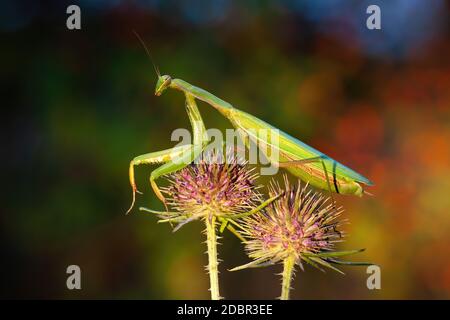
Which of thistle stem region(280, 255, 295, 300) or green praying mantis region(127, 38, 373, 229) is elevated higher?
green praying mantis region(127, 38, 373, 229)

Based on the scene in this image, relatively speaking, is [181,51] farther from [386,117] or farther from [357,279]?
[357,279]

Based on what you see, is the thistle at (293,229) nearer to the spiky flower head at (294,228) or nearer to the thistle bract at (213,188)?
the spiky flower head at (294,228)

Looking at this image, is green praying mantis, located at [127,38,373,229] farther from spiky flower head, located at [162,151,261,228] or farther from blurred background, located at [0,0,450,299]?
blurred background, located at [0,0,450,299]

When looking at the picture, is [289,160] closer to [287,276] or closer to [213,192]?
[213,192]

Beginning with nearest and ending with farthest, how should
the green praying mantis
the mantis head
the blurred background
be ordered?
1. the green praying mantis
2. the mantis head
3. the blurred background

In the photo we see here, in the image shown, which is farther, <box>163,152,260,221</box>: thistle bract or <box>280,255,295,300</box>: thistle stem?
<box>163,152,260,221</box>: thistle bract

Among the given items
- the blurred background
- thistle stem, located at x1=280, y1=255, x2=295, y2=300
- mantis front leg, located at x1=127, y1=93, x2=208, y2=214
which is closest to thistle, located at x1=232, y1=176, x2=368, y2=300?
thistle stem, located at x1=280, y1=255, x2=295, y2=300

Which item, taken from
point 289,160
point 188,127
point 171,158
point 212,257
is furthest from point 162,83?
point 188,127
